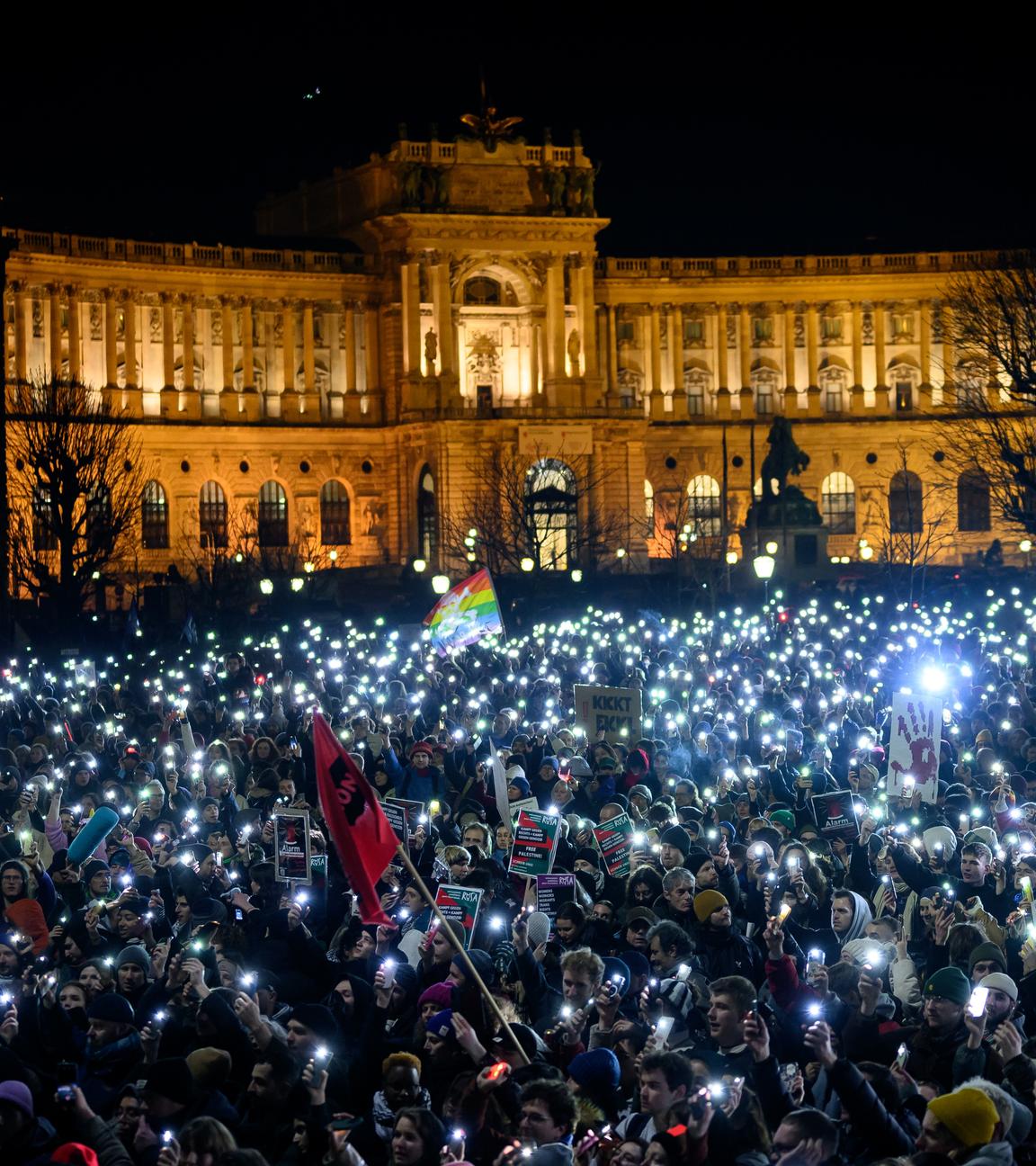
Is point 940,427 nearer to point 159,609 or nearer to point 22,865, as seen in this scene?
point 159,609

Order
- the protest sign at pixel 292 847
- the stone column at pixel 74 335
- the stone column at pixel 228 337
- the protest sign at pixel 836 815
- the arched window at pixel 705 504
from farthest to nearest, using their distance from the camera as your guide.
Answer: the arched window at pixel 705 504 → the stone column at pixel 228 337 → the stone column at pixel 74 335 → the protest sign at pixel 836 815 → the protest sign at pixel 292 847

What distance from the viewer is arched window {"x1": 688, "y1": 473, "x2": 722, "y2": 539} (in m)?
98.2

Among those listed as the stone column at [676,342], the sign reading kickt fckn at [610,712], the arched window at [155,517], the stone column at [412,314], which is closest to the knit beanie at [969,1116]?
the sign reading kickt fckn at [610,712]

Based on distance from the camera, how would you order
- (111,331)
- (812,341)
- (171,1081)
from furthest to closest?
(812,341), (111,331), (171,1081)

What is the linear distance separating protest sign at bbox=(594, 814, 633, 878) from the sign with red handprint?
3.89 metres

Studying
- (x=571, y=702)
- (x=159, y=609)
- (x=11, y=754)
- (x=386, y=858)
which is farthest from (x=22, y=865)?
(x=159, y=609)

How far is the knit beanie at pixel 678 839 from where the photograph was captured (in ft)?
53.4

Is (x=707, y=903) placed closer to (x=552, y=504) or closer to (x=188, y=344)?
(x=552, y=504)

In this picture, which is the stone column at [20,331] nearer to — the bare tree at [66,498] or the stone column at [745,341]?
the bare tree at [66,498]

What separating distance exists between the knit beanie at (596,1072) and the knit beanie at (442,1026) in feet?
2.50

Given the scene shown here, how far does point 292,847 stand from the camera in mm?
17094

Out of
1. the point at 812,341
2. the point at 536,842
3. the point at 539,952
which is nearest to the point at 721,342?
the point at 812,341

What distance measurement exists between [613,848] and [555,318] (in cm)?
7960

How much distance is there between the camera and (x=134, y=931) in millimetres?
15078
